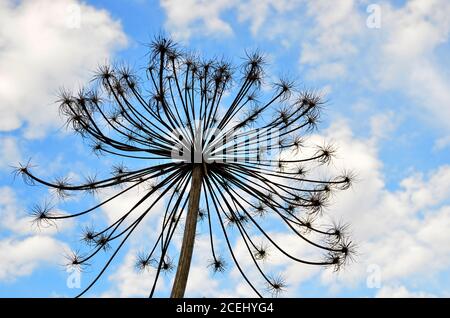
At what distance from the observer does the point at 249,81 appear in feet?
46.9

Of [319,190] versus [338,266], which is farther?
[319,190]

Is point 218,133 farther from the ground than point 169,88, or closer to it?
closer to it

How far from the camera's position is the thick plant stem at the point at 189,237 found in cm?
1202

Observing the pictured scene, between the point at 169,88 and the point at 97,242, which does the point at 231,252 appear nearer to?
the point at 97,242

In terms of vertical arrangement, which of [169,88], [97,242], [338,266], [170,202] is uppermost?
[169,88]

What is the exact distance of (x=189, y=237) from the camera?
494 inches

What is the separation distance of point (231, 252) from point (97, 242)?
3402 millimetres

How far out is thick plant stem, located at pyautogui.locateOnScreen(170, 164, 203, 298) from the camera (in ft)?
39.4

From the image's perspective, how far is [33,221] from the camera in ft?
45.4
